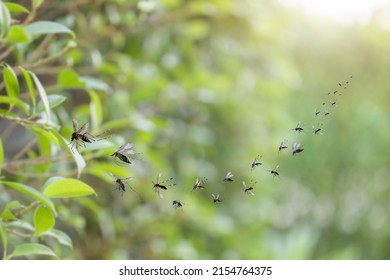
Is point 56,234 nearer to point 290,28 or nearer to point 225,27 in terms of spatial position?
point 225,27

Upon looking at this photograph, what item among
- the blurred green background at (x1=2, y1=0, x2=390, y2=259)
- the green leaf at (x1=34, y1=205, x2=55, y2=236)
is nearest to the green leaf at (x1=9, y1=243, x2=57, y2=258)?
the green leaf at (x1=34, y1=205, x2=55, y2=236)

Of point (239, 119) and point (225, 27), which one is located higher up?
point (225, 27)

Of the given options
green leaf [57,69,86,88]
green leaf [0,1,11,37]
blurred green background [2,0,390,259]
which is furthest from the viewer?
blurred green background [2,0,390,259]

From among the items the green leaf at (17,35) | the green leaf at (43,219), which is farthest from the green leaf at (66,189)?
the green leaf at (17,35)

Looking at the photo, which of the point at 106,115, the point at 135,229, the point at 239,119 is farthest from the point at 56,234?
the point at 239,119

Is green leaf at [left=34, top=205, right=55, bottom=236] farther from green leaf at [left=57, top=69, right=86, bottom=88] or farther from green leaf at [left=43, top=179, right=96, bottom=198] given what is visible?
green leaf at [left=57, top=69, right=86, bottom=88]
